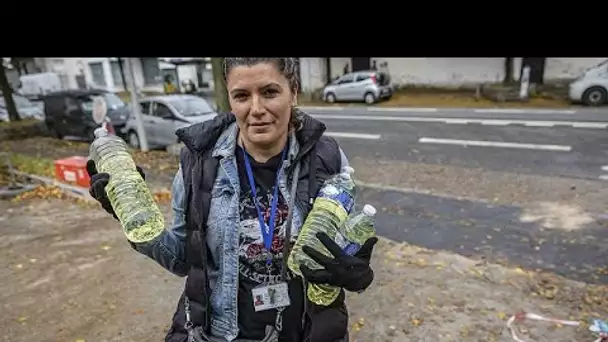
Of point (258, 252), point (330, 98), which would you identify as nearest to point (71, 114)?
point (330, 98)

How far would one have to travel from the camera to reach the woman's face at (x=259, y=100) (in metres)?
1.74

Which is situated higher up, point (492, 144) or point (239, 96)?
point (239, 96)

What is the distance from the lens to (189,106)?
13.0 metres

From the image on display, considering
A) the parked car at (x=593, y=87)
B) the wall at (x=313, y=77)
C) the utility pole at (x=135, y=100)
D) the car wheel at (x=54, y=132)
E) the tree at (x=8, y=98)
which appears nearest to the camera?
the utility pole at (x=135, y=100)

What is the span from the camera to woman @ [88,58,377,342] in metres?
1.84

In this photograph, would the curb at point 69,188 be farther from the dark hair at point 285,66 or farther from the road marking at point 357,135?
the road marking at point 357,135

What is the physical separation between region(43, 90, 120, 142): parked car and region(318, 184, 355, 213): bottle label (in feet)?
46.7

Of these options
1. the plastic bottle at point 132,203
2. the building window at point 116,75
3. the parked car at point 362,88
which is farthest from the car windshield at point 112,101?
the building window at point 116,75

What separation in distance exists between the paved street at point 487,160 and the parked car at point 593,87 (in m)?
1.58

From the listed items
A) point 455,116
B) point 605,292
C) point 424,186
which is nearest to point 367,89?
point 455,116

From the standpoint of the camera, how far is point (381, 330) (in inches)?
153

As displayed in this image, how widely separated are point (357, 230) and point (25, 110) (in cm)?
2287

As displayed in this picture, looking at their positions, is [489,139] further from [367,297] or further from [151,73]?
[151,73]
